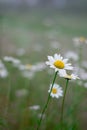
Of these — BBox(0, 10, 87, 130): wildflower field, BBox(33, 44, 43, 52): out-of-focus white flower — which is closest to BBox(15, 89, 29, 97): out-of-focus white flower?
BBox(0, 10, 87, 130): wildflower field

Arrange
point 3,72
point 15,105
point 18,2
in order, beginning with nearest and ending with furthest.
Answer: point 3,72
point 15,105
point 18,2

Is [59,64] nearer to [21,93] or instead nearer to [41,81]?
[21,93]

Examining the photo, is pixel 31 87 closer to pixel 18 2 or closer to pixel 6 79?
pixel 6 79

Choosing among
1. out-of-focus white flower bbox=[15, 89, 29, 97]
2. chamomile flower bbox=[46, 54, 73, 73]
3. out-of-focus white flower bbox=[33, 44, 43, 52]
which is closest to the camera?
chamomile flower bbox=[46, 54, 73, 73]

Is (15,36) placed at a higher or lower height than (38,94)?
higher

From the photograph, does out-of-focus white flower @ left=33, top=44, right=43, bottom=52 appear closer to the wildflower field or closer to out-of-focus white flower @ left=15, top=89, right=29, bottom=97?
the wildflower field

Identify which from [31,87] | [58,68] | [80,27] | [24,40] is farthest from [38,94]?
[80,27]

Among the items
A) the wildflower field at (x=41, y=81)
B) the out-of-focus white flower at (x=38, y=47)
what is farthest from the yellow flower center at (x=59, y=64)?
the out-of-focus white flower at (x=38, y=47)

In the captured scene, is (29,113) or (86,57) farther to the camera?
(86,57)
